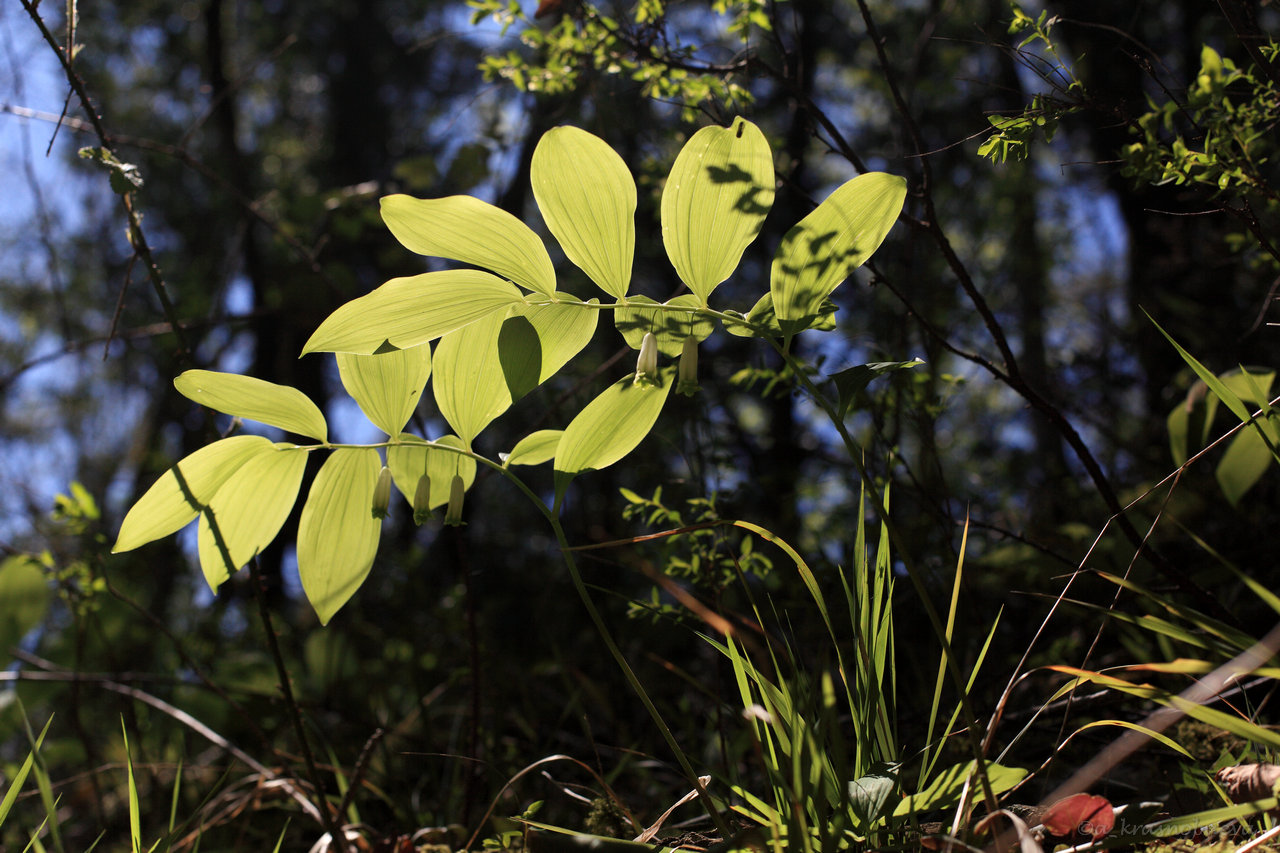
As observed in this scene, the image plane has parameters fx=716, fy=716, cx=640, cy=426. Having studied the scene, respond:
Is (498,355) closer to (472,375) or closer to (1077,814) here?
(472,375)

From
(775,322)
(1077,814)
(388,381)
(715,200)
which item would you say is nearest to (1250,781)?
(1077,814)

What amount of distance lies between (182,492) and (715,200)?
65cm

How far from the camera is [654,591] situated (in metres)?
1.00

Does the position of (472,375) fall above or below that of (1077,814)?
above

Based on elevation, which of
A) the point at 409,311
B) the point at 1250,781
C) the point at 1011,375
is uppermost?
the point at 409,311

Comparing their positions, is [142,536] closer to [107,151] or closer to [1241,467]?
[107,151]

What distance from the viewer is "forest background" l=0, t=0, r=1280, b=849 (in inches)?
38.2

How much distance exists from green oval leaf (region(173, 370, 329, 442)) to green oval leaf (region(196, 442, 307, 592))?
0.04m

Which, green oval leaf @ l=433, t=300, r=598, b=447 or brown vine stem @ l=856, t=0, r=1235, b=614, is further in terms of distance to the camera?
brown vine stem @ l=856, t=0, r=1235, b=614

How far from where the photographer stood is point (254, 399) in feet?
2.58

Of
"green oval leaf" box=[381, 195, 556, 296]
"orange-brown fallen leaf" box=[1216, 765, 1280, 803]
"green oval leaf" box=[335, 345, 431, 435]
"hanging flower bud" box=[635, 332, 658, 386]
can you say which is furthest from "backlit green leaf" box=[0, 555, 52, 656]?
"orange-brown fallen leaf" box=[1216, 765, 1280, 803]

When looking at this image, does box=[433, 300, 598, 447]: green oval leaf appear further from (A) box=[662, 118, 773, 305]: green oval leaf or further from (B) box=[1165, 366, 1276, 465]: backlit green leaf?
(B) box=[1165, 366, 1276, 465]: backlit green leaf

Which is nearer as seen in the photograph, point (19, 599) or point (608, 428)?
point (608, 428)

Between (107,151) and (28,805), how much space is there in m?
1.97
